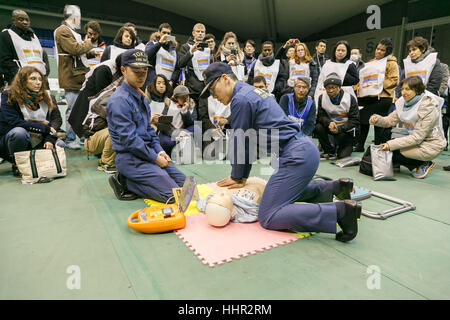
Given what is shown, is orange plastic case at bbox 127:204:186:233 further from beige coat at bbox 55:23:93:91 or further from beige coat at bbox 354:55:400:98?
beige coat at bbox 354:55:400:98

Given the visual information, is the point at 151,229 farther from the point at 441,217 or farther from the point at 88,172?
the point at 441,217

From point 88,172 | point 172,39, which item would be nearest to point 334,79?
point 172,39

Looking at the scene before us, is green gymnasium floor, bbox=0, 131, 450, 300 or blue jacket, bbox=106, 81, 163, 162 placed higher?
blue jacket, bbox=106, 81, 163, 162

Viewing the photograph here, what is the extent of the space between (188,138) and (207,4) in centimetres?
1327

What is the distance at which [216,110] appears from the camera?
5.19m

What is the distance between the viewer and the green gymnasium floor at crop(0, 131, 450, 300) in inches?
66.8

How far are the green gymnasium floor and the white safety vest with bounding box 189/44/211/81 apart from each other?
3.17m

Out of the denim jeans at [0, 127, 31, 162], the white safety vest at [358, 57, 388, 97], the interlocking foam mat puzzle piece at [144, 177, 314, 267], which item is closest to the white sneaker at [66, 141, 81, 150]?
the denim jeans at [0, 127, 31, 162]

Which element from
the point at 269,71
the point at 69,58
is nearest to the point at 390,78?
the point at 269,71

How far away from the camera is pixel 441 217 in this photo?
2.78 metres

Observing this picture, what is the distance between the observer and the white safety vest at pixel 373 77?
201 inches

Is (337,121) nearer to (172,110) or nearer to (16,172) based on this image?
(172,110)

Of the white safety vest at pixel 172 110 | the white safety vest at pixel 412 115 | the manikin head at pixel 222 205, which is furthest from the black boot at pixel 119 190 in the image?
the white safety vest at pixel 412 115
